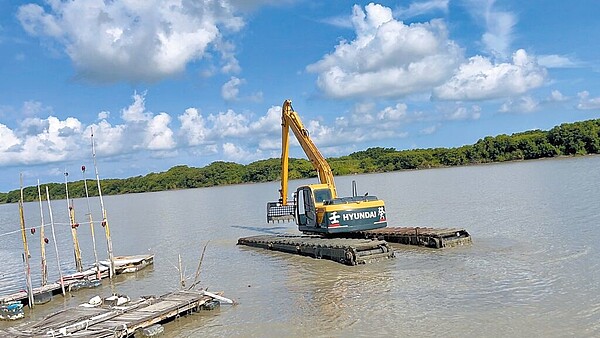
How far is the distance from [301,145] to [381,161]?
113 m

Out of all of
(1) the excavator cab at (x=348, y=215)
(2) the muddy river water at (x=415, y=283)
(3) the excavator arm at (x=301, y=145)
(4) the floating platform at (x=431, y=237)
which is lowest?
(2) the muddy river water at (x=415, y=283)

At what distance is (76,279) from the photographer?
Result: 72.0 ft

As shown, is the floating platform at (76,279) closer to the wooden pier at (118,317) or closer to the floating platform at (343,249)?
the wooden pier at (118,317)

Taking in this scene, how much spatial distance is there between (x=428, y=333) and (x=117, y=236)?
35038 millimetres

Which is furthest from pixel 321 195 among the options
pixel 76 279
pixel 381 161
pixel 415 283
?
pixel 381 161

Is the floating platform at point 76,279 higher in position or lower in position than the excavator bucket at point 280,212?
lower

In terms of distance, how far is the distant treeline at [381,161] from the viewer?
10419cm

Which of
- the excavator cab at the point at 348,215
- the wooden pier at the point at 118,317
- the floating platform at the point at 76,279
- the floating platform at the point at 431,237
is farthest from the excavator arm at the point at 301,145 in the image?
the wooden pier at the point at 118,317

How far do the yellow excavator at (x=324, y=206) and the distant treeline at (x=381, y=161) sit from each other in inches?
3264

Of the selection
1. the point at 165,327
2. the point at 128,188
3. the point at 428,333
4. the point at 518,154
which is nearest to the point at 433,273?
the point at 428,333

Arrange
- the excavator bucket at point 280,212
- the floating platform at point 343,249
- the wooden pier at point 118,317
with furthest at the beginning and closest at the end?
1. the excavator bucket at point 280,212
2. the floating platform at point 343,249
3. the wooden pier at point 118,317

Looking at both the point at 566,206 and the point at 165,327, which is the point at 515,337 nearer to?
the point at 165,327

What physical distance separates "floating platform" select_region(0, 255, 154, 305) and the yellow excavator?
739 centimetres

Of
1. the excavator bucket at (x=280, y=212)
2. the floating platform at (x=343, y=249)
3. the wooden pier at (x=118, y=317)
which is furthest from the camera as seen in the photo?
the excavator bucket at (x=280, y=212)
